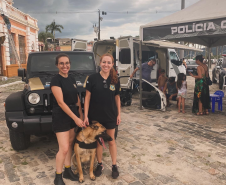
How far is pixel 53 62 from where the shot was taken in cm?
477

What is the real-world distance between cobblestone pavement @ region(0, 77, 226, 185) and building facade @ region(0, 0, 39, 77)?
14834mm

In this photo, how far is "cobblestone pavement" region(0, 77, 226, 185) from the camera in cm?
309

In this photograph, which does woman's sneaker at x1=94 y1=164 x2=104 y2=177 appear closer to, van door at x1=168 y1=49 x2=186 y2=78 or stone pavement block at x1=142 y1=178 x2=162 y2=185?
stone pavement block at x1=142 y1=178 x2=162 y2=185

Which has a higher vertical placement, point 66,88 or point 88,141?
point 66,88

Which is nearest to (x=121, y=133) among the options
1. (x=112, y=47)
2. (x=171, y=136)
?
(x=171, y=136)

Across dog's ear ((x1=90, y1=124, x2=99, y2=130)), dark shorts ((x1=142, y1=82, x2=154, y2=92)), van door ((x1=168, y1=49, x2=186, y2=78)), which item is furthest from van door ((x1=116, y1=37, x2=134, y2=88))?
dog's ear ((x1=90, y1=124, x2=99, y2=130))

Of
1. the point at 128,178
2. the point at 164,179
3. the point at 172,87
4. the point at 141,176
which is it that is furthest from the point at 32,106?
the point at 172,87

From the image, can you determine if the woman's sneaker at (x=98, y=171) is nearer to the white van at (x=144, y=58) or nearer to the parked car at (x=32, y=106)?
the parked car at (x=32, y=106)

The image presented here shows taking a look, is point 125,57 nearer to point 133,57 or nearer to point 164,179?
point 133,57

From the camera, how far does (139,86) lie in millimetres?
7707

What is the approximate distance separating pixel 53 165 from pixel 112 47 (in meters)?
8.37

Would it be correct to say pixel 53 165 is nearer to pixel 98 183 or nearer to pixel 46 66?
pixel 98 183

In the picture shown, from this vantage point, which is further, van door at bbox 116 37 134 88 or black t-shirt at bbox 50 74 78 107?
van door at bbox 116 37 134 88

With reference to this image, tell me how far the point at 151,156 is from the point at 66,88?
81.8 inches
